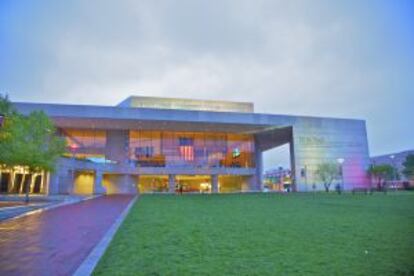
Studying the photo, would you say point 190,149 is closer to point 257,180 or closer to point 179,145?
point 179,145

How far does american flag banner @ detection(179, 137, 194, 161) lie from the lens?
55.2 metres

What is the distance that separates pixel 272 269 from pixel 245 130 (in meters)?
49.7

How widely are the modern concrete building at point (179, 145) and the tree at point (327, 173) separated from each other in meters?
1.24

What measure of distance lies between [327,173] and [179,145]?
2669 cm

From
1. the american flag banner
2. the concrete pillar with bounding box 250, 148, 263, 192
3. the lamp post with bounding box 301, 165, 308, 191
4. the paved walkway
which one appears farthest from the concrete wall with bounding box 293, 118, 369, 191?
the paved walkway

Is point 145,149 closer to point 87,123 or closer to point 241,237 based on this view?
point 87,123

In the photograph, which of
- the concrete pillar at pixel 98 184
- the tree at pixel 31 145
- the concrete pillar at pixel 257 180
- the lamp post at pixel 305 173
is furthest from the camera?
the concrete pillar at pixel 257 180

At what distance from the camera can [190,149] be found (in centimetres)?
5566

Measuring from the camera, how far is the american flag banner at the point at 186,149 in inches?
2174

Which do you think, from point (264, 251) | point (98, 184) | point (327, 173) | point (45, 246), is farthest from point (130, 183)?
point (264, 251)

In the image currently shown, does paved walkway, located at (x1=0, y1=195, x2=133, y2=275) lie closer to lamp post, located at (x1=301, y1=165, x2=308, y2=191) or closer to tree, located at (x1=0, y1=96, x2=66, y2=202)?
Answer: tree, located at (x1=0, y1=96, x2=66, y2=202)

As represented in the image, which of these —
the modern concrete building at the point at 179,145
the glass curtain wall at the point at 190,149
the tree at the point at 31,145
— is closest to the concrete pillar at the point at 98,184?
the modern concrete building at the point at 179,145

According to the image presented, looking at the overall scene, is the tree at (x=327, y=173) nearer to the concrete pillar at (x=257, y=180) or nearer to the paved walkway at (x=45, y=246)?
the concrete pillar at (x=257, y=180)

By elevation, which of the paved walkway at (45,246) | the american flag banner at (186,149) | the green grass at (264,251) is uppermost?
the american flag banner at (186,149)
